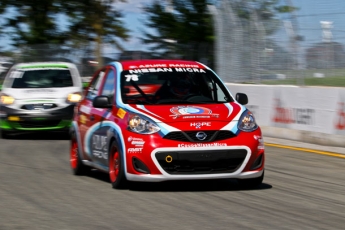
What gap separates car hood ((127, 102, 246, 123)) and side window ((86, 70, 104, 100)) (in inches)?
56.9

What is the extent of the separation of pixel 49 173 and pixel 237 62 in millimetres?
9329

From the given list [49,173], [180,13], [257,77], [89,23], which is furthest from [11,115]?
[89,23]

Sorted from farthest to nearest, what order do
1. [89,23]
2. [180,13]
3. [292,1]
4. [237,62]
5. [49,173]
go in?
[89,23] < [180,13] < [237,62] < [292,1] < [49,173]

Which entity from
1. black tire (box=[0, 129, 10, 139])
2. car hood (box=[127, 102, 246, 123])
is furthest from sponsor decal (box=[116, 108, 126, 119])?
black tire (box=[0, 129, 10, 139])

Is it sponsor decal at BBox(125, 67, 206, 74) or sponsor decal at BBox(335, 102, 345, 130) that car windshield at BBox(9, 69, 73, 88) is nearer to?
sponsor decal at BBox(335, 102, 345, 130)

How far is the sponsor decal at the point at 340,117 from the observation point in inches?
566

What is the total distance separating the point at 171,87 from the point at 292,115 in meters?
6.42

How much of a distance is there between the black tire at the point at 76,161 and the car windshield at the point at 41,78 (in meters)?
6.89

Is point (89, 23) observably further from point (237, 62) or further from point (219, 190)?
point (219, 190)

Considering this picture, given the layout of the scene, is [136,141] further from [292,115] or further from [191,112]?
[292,115]

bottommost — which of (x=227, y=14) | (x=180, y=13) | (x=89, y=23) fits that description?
(x=89, y=23)

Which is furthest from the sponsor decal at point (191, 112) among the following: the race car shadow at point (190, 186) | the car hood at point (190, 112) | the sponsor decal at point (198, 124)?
the race car shadow at point (190, 186)

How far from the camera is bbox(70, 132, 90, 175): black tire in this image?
1116cm

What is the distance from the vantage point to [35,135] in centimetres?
1891
